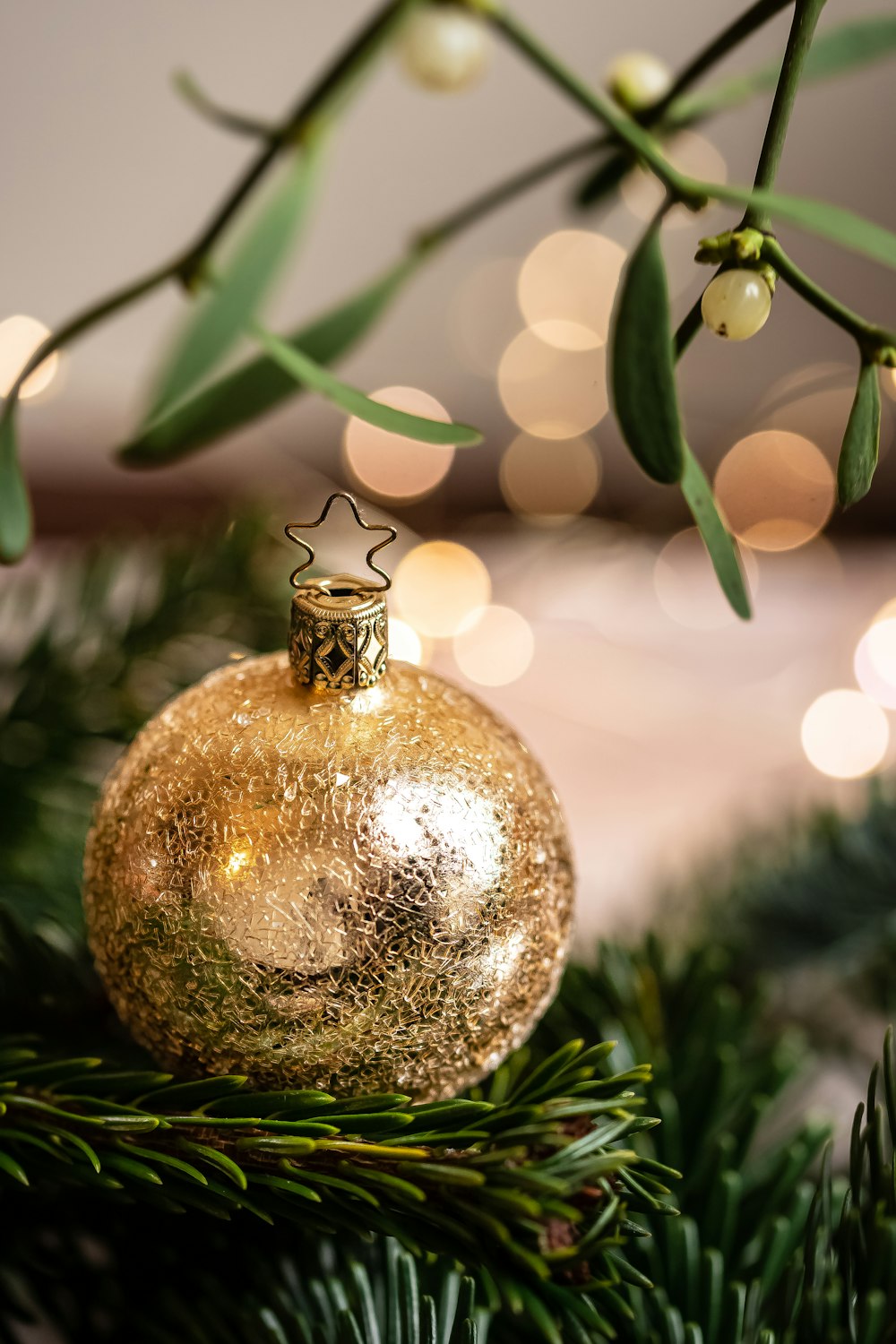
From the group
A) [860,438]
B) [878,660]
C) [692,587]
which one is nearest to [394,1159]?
[860,438]

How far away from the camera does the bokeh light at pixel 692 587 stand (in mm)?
917

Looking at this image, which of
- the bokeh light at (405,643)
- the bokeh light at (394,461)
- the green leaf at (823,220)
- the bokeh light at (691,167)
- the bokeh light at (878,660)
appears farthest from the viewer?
the bokeh light at (394,461)

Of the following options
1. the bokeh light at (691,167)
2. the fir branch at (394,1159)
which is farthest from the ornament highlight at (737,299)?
the bokeh light at (691,167)

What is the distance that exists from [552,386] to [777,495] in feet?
0.97

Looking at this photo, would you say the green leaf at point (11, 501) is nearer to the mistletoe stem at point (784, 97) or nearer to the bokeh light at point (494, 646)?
the mistletoe stem at point (784, 97)

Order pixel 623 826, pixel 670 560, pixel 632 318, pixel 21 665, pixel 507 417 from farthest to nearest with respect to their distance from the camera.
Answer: pixel 507 417
pixel 670 560
pixel 623 826
pixel 21 665
pixel 632 318

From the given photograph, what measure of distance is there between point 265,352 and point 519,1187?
0.54 ft

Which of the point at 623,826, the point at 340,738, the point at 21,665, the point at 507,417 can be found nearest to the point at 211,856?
the point at 340,738

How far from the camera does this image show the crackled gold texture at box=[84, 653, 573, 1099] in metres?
0.22

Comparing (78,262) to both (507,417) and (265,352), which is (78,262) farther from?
(265,352)

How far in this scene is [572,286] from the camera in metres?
1.21

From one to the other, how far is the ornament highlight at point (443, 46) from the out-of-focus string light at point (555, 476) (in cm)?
109

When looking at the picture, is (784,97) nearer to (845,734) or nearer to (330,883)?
(330,883)

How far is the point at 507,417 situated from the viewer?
54.2 inches
